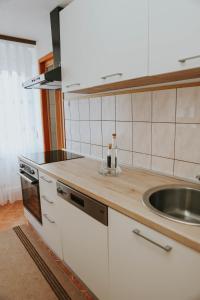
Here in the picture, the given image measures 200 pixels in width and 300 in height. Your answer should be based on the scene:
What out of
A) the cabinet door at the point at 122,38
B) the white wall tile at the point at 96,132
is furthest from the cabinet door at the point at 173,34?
the white wall tile at the point at 96,132

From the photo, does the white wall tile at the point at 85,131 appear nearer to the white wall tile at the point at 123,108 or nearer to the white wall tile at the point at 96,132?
the white wall tile at the point at 96,132

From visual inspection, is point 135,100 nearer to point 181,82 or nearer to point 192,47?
point 181,82

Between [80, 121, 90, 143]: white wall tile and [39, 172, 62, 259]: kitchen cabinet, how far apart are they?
24.5 inches

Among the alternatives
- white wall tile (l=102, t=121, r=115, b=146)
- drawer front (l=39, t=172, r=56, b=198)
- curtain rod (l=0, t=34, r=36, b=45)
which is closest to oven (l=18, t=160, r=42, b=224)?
drawer front (l=39, t=172, r=56, b=198)

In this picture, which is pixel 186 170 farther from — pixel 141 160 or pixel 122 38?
pixel 122 38

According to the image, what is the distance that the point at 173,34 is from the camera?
0.98 m

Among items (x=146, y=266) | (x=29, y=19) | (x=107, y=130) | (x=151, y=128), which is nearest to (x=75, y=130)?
(x=107, y=130)

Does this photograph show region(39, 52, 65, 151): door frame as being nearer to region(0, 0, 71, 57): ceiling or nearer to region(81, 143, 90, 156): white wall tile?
region(0, 0, 71, 57): ceiling

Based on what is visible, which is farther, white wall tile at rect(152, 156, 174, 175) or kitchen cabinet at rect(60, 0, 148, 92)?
white wall tile at rect(152, 156, 174, 175)

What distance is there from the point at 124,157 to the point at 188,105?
0.70m

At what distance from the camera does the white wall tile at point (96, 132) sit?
2067 mm

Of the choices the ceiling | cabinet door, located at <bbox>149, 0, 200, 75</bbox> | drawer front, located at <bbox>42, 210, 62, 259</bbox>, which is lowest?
drawer front, located at <bbox>42, 210, 62, 259</bbox>

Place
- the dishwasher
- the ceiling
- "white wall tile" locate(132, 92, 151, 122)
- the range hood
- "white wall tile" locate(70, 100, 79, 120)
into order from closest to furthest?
the dishwasher → "white wall tile" locate(132, 92, 151, 122) → the range hood → the ceiling → "white wall tile" locate(70, 100, 79, 120)

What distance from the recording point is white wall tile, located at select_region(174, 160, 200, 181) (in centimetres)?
132
